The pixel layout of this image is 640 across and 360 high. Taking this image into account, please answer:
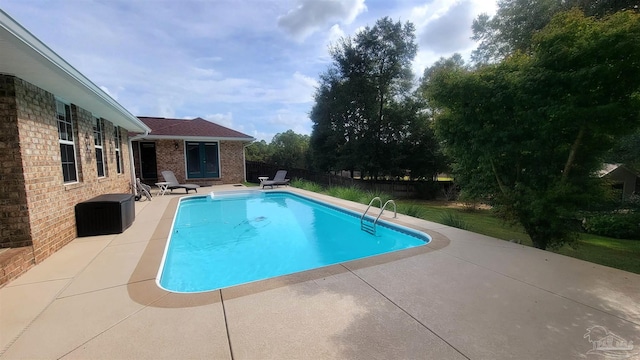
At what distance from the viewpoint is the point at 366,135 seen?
20.1 metres

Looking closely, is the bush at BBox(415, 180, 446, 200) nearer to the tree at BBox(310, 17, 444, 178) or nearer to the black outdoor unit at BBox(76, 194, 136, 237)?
the tree at BBox(310, 17, 444, 178)

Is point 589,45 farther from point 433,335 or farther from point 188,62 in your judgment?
point 188,62

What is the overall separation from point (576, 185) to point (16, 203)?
871 cm

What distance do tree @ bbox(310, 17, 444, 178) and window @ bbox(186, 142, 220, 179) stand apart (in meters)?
9.41

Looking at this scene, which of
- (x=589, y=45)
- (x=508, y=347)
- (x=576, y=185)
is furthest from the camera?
(x=576, y=185)

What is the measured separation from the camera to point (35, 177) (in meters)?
4.05

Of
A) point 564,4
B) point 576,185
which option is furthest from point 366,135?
point 576,185

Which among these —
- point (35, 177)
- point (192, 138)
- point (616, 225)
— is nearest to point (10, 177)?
point (35, 177)

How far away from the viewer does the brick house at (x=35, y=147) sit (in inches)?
130

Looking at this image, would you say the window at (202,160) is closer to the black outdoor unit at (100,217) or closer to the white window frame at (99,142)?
the white window frame at (99,142)

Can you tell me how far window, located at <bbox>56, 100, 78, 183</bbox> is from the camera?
17.5 feet

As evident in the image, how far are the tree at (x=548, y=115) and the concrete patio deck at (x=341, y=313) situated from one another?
120cm

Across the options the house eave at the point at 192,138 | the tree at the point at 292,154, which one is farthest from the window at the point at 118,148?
the tree at the point at 292,154

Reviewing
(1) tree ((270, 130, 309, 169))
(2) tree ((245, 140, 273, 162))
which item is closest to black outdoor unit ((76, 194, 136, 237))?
(1) tree ((270, 130, 309, 169))
